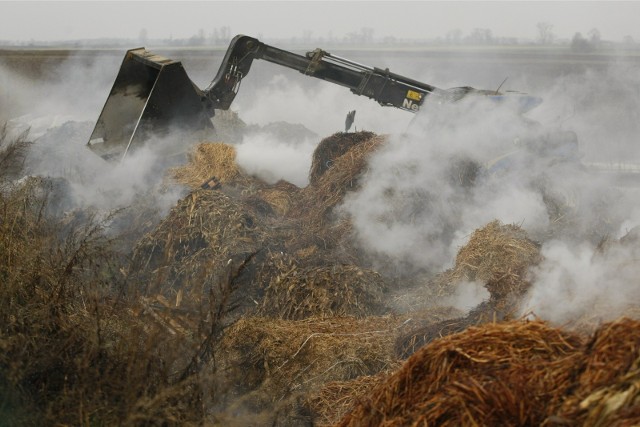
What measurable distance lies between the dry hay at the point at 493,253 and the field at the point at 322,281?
0.03 m

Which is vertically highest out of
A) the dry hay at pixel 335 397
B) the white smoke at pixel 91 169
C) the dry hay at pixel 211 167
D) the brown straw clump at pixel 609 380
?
the brown straw clump at pixel 609 380

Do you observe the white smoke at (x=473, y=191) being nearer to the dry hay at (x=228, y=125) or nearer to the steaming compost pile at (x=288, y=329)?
the steaming compost pile at (x=288, y=329)

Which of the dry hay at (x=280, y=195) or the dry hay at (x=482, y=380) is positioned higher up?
the dry hay at (x=482, y=380)

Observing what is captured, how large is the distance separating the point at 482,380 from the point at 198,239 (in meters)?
6.55

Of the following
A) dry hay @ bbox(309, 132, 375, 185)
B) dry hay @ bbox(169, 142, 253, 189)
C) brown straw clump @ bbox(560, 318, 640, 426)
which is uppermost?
brown straw clump @ bbox(560, 318, 640, 426)

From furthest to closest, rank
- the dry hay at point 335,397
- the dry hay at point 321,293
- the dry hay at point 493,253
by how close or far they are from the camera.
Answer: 1. the dry hay at point 493,253
2. the dry hay at point 321,293
3. the dry hay at point 335,397

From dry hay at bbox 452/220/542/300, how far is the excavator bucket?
575cm

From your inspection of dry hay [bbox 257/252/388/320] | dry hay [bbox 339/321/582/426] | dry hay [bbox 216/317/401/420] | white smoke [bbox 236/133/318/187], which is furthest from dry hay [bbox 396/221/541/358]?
white smoke [bbox 236/133/318/187]

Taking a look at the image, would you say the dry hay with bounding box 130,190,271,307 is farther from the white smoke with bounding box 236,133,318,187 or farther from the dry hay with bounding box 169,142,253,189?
the white smoke with bounding box 236,133,318,187

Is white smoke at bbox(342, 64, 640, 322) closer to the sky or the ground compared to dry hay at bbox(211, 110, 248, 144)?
closer to the sky

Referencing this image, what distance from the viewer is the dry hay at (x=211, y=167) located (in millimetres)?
11789

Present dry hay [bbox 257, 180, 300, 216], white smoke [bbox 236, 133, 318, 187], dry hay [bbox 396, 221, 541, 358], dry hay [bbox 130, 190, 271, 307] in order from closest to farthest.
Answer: dry hay [bbox 396, 221, 541, 358]
dry hay [bbox 130, 190, 271, 307]
dry hay [bbox 257, 180, 300, 216]
white smoke [bbox 236, 133, 318, 187]

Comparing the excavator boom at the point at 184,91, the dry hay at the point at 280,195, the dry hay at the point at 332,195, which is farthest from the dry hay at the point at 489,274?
the excavator boom at the point at 184,91

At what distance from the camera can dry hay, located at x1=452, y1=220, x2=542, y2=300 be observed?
8.24 meters
